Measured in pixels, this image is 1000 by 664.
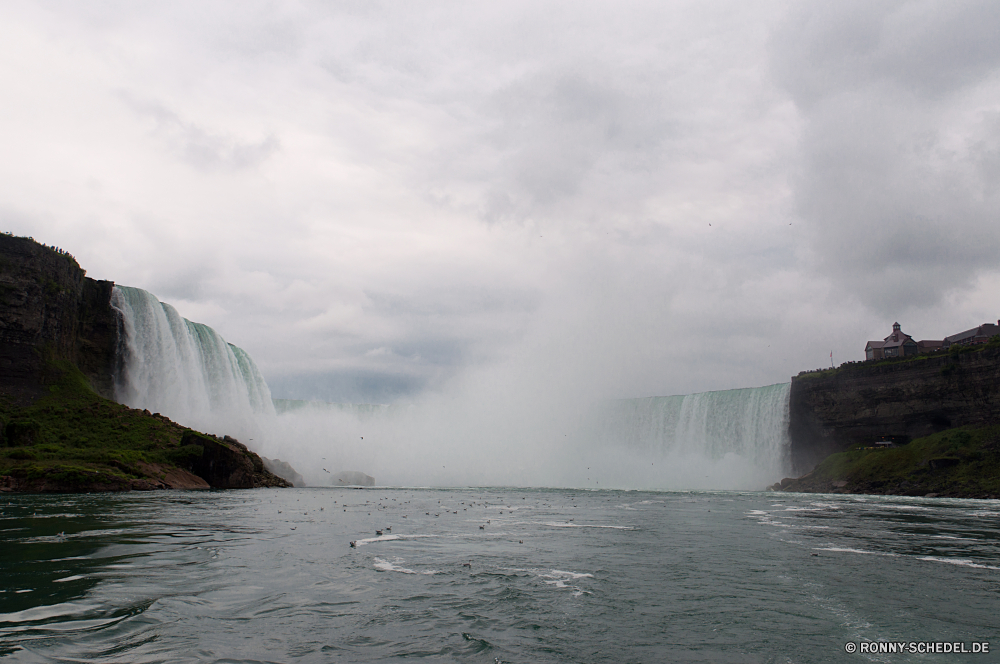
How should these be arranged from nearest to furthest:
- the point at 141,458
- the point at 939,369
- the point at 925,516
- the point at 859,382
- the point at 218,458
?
the point at 925,516
the point at 141,458
the point at 218,458
the point at 939,369
the point at 859,382

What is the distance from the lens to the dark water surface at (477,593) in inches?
298

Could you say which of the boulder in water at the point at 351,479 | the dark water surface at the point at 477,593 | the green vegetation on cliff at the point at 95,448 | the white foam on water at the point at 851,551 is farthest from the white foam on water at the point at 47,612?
the boulder in water at the point at 351,479

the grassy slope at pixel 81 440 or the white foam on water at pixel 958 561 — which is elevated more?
the grassy slope at pixel 81 440

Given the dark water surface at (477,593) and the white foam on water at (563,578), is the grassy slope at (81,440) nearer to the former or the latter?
the dark water surface at (477,593)

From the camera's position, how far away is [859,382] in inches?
2827

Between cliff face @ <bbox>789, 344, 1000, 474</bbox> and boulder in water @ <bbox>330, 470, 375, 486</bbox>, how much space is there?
51570mm

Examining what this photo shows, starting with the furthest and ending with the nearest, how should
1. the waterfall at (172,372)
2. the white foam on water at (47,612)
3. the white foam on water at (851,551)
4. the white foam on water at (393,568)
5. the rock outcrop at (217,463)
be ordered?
the waterfall at (172,372), the rock outcrop at (217,463), the white foam on water at (851,551), the white foam on water at (393,568), the white foam on water at (47,612)

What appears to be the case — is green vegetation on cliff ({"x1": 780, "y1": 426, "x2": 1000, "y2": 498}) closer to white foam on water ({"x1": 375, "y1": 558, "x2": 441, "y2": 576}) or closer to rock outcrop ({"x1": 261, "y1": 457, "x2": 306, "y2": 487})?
rock outcrop ({"x1": 261, "y1": 457, "x2": 306, "y2": 487})

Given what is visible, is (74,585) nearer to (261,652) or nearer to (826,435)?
(261,652)

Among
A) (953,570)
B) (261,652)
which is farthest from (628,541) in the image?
(261,652)

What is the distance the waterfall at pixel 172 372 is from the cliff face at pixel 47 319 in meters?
1.52

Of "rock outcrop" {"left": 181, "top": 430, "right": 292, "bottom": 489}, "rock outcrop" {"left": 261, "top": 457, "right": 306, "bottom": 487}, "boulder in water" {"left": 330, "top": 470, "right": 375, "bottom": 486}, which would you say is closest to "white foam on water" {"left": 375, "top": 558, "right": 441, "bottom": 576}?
"rock outcrop" {"left": 181, "top": 430, "right": 292, "bottom": 489}

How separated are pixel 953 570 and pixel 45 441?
5558 cm

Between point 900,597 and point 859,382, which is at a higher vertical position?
Answer: point 859,382
